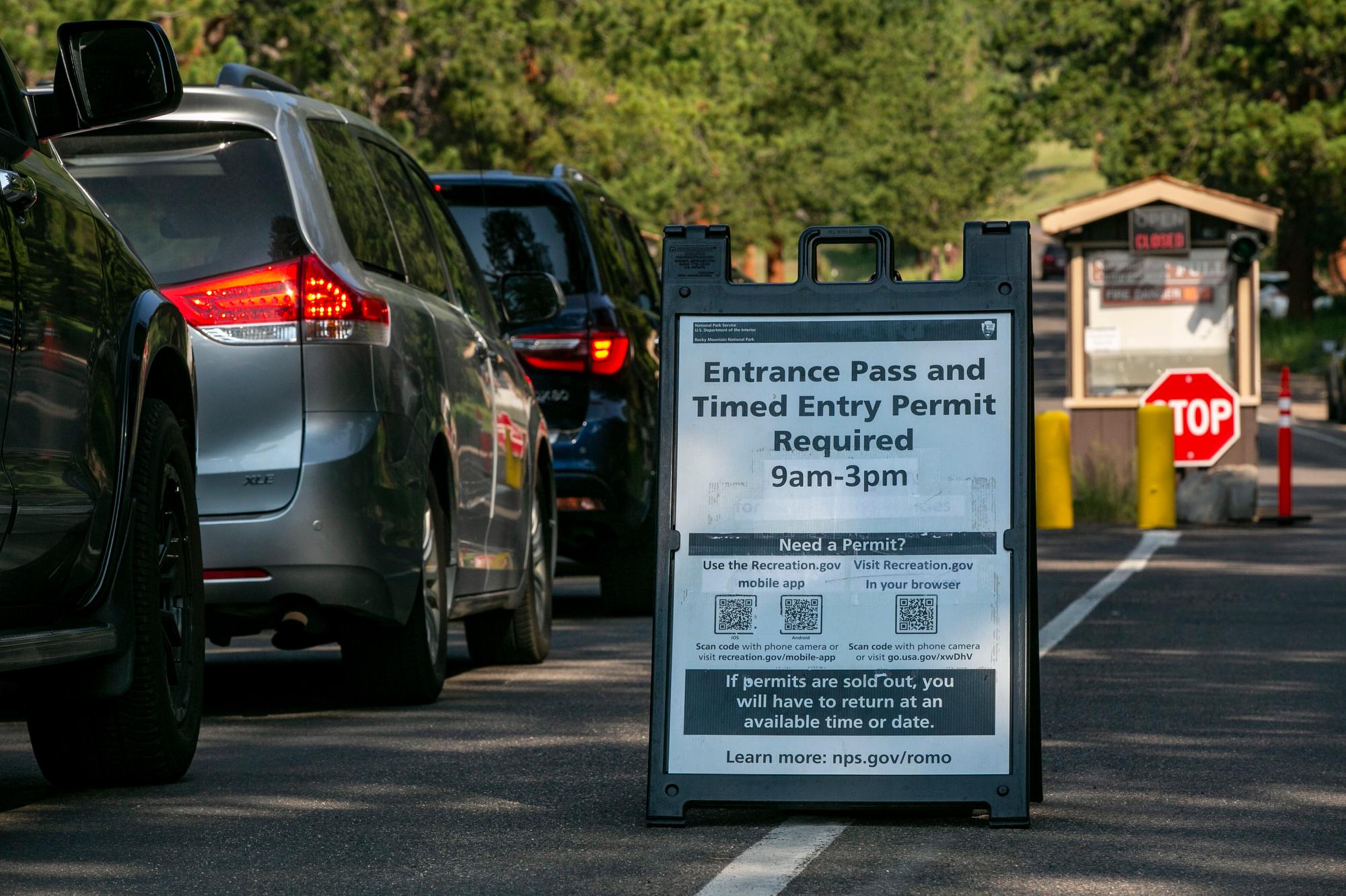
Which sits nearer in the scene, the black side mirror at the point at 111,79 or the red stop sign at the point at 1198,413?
the black side mirror at the point at 111,79

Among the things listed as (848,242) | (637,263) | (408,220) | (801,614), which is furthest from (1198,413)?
(801,614)

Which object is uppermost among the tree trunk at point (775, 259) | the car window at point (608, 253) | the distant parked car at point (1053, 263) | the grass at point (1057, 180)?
the grass at point (1057, 180)

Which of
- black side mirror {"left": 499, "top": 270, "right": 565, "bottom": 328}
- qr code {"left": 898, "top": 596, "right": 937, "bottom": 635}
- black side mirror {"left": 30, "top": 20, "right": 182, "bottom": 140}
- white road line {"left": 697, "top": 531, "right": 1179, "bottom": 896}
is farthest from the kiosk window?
black side mirror {"left": 30, "top": 20, "right": 182, "bottom": 140}

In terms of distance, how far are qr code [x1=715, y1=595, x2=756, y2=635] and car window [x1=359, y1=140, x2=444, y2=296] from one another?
2746 mm

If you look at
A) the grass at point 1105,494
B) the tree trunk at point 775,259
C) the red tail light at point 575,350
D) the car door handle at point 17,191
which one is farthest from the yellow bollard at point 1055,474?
the tree trunk at point 775,259

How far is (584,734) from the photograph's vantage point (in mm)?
7188

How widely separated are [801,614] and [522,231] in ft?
19.7

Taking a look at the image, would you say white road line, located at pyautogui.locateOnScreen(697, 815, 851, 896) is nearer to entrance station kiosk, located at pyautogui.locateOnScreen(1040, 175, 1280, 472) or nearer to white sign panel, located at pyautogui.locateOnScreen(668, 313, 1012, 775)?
white sign panel, located at pyautogui.locateOnScreen(668, 313, 1012, 775)

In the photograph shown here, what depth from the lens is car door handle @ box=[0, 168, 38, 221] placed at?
507cm

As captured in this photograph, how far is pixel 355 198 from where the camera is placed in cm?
768

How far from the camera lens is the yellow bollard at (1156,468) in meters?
18.1

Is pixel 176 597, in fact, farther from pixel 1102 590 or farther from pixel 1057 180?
pixel 1057 180

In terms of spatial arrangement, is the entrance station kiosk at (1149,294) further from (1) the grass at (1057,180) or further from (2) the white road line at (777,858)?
(1) the grass at (1057,180)

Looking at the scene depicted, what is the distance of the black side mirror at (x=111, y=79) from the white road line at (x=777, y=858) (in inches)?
90.4
